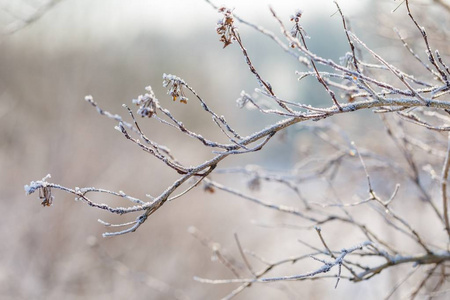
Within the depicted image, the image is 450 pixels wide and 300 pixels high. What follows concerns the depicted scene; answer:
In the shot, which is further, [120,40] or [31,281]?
[120,40]

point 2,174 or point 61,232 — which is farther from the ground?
point 2,174

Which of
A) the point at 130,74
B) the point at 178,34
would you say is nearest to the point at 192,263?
the point at 130,74

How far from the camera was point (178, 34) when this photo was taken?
1580 cm

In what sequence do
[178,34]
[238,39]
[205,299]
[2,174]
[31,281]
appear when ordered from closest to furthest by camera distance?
[238,39]
[31,281]
[205,299]
[2,174]
[178,34]

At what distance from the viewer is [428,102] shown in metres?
1.54

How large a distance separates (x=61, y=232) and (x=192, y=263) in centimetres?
246

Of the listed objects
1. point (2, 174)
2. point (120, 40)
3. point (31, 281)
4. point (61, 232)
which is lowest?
point (31, 281)

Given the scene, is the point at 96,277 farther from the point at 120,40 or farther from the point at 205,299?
the point at 120,40

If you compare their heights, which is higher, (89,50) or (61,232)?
(89,50)

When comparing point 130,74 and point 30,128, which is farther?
point 130,74

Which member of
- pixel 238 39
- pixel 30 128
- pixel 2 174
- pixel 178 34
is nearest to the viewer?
pixel 238 39

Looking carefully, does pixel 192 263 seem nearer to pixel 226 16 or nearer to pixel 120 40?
pixel 120 40

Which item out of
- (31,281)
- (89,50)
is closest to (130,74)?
(89,50)

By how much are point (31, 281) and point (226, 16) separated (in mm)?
7675
